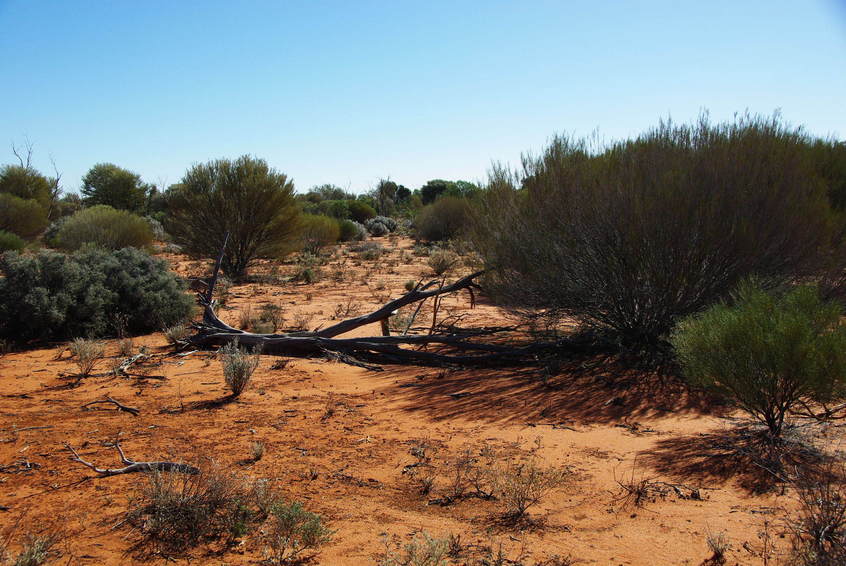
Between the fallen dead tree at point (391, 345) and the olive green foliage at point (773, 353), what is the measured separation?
342cm

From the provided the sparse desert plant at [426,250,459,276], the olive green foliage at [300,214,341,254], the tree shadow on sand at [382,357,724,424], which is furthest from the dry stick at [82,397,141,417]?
the olive green foliage at [300,214,341,254]

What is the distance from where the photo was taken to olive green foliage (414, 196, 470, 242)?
104 feet

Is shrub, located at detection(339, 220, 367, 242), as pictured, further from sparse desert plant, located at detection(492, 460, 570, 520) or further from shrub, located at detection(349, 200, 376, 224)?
sparse desert plant, located at detection(492, 460, 570, 520)

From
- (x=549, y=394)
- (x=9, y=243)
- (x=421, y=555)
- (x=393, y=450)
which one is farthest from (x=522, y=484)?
(x=9, y=243)

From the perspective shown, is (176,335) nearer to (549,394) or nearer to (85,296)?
(85,296)

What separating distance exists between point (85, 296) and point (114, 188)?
33.1m

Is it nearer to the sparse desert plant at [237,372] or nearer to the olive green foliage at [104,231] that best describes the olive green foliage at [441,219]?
the olive green foliage at [104,231]

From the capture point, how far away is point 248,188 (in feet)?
66.1

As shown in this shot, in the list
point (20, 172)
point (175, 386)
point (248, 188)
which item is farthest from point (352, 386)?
point (20, 172)

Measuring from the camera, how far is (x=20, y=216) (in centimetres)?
2605

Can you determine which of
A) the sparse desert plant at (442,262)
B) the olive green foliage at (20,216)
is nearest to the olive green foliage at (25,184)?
the olive green foliage at (20,216)

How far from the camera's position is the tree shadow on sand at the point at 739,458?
4664mm

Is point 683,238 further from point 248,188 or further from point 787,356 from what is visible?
point 248,188

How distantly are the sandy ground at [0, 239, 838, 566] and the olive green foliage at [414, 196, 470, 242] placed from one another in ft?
76.6
